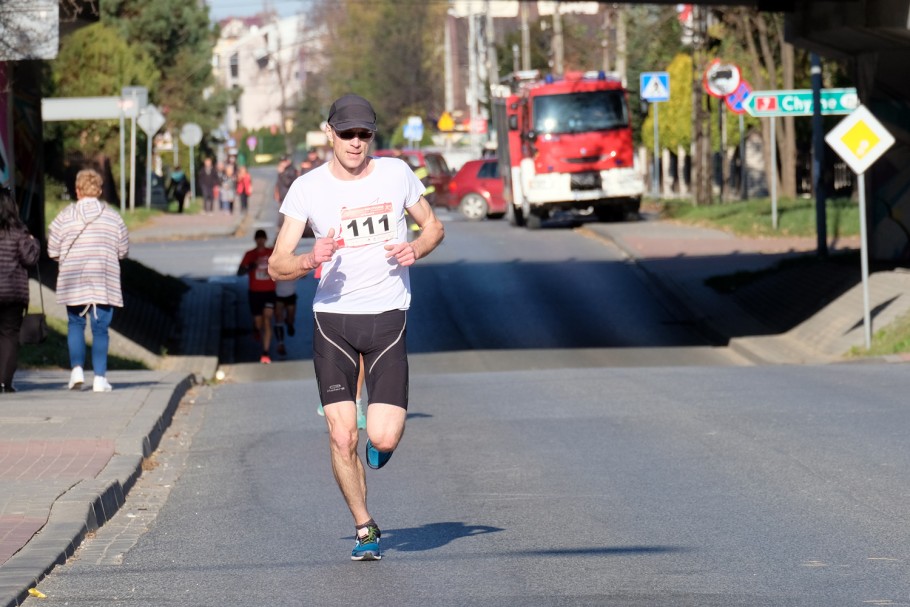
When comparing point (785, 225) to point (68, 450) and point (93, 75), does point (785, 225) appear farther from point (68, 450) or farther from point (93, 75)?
point (68, 450)

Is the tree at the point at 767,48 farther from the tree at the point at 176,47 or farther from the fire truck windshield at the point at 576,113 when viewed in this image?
the tree at the point at 176,47

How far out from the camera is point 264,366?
21.8 m

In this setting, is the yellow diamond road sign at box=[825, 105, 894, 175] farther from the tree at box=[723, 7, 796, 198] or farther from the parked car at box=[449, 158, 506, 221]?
the parked car at box=[449, 158, 506, 221]

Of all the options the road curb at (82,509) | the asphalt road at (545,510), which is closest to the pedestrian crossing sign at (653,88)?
the asphalt road at (545,510)

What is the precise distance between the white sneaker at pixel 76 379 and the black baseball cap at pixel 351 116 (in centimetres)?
873

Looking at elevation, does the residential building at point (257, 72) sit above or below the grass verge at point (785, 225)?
above

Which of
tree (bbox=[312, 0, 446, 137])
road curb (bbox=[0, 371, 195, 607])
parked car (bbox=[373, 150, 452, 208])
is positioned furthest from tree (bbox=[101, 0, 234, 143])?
road curb (bbox=[0, 371, 195, 607])

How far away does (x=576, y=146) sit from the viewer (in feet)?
132

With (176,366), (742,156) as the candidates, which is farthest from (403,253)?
(742,156)

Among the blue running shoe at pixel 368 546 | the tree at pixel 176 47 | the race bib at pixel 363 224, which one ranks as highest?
the tree at pixel 176 47

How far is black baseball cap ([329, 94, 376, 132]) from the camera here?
702 centimetres

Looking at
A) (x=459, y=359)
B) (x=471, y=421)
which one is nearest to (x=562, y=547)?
(x=471, y=421)

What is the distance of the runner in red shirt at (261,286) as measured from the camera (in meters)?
21.0

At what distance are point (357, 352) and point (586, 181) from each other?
1306 inches
